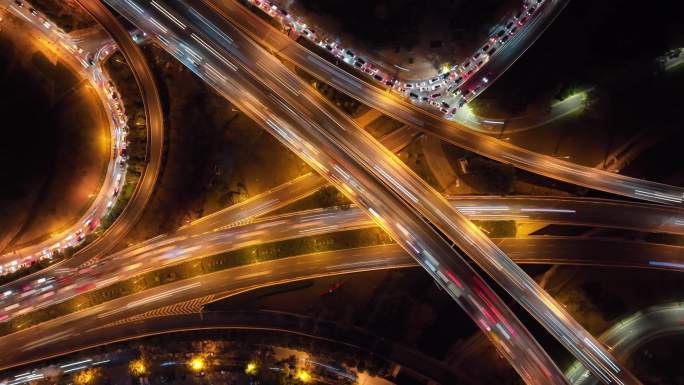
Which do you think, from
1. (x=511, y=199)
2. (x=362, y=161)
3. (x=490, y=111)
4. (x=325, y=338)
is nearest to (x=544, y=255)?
(x=511, y=199)

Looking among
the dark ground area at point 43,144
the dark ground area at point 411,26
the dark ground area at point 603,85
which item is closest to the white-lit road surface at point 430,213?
the dark ground area at point 411,26

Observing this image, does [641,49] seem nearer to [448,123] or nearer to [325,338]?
[448,123]

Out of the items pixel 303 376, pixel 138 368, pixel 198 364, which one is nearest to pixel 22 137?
pixel 138 368

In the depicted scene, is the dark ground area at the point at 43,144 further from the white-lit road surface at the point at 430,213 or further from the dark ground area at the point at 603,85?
the dark ground area at the point at 603,85

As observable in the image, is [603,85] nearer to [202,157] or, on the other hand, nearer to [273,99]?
[273,99]

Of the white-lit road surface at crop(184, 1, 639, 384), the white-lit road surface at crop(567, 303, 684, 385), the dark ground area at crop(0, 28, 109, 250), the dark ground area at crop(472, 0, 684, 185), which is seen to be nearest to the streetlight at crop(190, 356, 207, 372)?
the dark ground area at crop(0, 28, 109, 250)

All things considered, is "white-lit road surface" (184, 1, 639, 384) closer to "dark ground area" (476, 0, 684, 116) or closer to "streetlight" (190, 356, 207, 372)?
"dark ground area" (476, 0, 684, 116)

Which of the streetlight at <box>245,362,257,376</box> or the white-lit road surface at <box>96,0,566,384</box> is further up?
the white-lit road surface at <box>96,0,566,384</box>

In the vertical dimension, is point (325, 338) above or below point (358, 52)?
below

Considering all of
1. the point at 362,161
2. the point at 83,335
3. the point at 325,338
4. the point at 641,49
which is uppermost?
the point at 641,49
